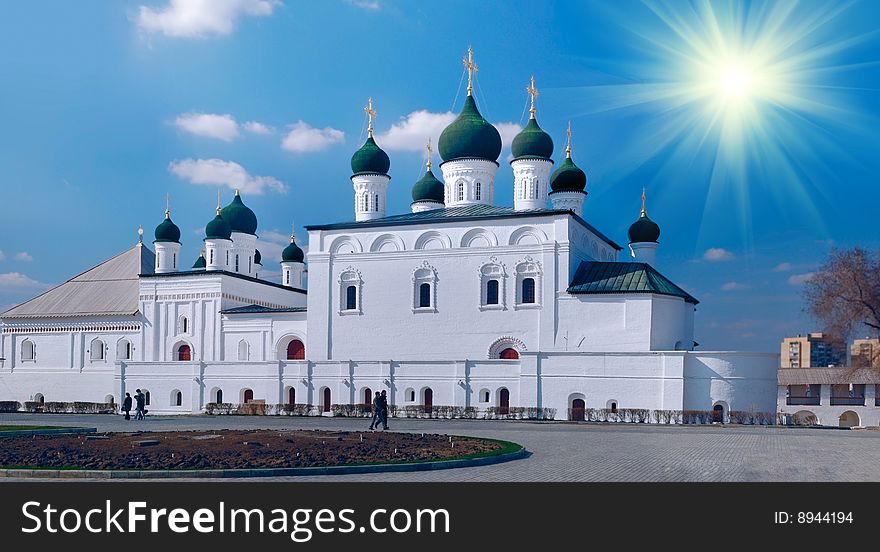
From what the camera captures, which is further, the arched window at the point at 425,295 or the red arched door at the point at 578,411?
the arched window at the point at 425,295

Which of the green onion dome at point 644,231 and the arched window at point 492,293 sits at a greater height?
the green onion dome at point 644,231

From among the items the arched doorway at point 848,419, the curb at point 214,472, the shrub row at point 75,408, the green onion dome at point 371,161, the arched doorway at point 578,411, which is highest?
the green onion dome at point 371,161

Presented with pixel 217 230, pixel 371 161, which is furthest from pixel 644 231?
pixel 217 230

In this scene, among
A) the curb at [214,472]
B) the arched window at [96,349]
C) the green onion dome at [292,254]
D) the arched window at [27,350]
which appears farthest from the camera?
the green onion dome at [292,254]

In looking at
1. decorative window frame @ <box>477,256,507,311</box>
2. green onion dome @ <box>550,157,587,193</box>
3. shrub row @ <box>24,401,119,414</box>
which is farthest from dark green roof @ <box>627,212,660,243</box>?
shrub row @ <box>24,401,119,414</box>

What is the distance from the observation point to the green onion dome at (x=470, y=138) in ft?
135

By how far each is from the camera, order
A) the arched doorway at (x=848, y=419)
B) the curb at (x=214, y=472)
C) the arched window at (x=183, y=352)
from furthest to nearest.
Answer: the arched doorway at (x=848, y=419)
the arched window at (x=183, y=352)
the curb at (x=214, y=472)

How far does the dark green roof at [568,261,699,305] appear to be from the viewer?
35688mm

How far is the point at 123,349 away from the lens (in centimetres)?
4650

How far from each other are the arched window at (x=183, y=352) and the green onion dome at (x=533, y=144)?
1842 cm

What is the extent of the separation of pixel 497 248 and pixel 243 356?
13911 mm

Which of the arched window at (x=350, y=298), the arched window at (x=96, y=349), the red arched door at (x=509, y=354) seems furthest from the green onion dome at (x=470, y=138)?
the arched window at (x=96, y=349)

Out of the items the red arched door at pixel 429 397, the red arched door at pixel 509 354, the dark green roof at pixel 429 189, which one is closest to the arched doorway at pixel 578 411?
the red arched door at pixel 509 354

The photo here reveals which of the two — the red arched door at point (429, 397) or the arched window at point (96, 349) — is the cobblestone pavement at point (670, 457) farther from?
the arched window at point (96, 349)
